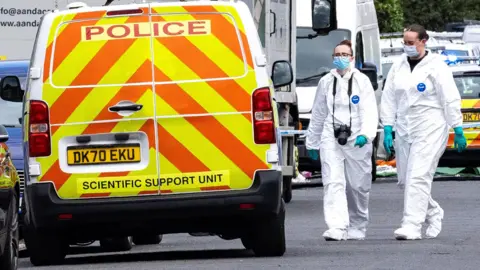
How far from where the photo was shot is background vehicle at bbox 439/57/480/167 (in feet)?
83.7

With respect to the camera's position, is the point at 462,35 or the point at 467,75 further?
the point at 462,35

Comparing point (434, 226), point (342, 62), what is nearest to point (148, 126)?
point (342, 62)

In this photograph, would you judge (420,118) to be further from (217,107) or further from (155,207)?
(155,207)

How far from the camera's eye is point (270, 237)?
12719 millimetres

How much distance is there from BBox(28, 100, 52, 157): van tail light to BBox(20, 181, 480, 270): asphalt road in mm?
889

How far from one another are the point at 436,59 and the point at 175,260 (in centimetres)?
359

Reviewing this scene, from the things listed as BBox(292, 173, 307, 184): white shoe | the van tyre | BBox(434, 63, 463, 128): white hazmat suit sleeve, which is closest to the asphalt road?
the van tyre

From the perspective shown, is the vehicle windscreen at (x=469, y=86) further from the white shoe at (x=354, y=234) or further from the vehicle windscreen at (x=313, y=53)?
the white shoe at (x=354, y=234)

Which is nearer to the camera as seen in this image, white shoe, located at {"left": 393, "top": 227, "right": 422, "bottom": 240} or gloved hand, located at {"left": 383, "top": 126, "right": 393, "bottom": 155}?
white shoe, located at {"left": 393, "top": 227, "right": 422, "bottom": 240}

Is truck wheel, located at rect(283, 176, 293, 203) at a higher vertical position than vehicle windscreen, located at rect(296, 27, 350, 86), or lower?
lower

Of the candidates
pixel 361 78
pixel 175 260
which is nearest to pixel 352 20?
pixel 361 78

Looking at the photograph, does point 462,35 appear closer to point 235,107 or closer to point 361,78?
point 361,78

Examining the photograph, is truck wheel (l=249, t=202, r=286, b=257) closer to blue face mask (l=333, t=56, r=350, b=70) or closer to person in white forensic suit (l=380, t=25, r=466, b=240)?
person in white forensic suit (l=380, t=25, r=466, b=240)

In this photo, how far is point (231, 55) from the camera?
40.7 feet
